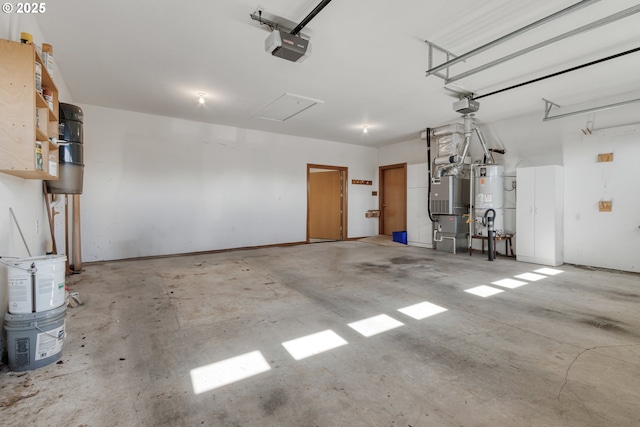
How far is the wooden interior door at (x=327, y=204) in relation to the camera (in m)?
8.83

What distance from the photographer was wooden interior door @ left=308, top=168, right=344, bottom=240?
8828 mm

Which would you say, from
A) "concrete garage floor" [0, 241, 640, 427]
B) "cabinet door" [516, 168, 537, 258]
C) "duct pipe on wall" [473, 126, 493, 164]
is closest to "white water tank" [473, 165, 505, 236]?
"duct pipe on wall" [473, 126, 493, 164]

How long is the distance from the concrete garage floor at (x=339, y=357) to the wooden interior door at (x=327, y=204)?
193 inches

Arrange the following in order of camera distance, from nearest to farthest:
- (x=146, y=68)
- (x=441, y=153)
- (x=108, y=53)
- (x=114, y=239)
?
(x=108, y=53)
(x=146, y=68)
(x=114, y=239)
(x=441, y=153)

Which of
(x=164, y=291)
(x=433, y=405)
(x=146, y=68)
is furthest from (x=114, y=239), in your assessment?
(x=433, y=405)

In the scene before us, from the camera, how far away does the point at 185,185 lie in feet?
20.7

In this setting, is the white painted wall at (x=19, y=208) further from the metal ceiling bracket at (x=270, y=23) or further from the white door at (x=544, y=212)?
the white door at (x=544, y=212)

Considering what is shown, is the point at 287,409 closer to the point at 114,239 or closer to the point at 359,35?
the point at 359,35

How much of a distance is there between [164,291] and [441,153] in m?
6.14

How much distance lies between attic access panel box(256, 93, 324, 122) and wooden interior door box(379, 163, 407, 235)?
4.03 meters

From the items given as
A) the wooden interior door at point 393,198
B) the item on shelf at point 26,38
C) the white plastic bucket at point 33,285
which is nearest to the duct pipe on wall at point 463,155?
the wooden interior door at point 393,198

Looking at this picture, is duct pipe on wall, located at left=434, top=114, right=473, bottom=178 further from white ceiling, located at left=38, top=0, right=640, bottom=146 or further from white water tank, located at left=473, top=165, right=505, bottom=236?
white water tank, located at left=473, top=165, right=505, bottom=236

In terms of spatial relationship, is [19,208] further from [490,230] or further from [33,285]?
[490,230]

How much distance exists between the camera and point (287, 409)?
5.15 feet
